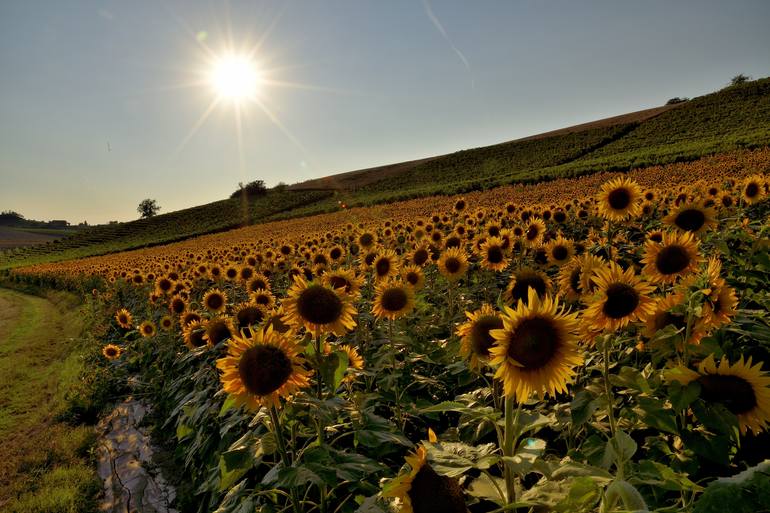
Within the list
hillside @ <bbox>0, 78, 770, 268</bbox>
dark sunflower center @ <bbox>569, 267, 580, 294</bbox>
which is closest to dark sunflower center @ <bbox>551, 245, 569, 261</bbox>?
dark sunflower center @ <bbox>569, 267, 580, 294</bbox>

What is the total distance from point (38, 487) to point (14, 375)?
21.3 feet

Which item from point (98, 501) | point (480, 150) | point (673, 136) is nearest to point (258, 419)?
point (98, 501)

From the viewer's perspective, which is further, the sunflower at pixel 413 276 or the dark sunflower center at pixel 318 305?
the sunflower at pixel 413 276

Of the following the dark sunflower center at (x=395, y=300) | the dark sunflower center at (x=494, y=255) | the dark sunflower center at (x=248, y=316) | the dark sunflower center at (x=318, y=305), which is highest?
the dark sunflower center at (x=318, y=305)

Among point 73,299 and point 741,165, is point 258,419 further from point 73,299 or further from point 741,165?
point 741,165

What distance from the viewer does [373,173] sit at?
83375mm

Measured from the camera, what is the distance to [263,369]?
233 centimetres

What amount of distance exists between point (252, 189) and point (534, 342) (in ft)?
318

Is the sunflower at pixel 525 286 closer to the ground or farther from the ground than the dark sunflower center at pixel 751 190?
farther from the ground

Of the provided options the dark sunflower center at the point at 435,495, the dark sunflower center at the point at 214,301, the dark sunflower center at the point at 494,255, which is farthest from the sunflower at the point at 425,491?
the dark sunflower center at the point at 214,301

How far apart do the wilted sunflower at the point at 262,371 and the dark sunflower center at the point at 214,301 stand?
485 cm

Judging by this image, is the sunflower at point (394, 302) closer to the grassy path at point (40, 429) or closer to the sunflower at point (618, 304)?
the sunflower at point (618, 304)

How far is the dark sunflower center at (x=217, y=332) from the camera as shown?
14.1 ft

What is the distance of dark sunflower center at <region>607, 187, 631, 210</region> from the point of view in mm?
6320
